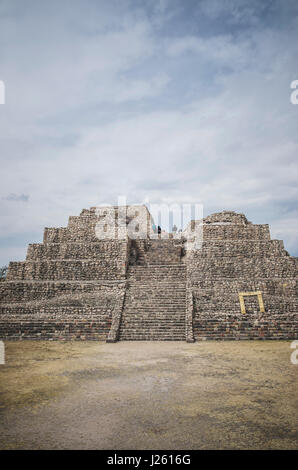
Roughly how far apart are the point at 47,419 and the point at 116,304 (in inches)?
308

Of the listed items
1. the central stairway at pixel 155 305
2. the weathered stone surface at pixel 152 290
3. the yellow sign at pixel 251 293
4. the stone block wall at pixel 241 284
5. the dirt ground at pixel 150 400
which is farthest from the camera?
the yellow sign at pixel 251 293

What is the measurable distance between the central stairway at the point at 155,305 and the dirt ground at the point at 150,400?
2134 millimetres

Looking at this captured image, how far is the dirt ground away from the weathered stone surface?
2328 millimetres

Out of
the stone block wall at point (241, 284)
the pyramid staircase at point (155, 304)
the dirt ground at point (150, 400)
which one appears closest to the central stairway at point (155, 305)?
the pyramid staircase at point (155, 304)

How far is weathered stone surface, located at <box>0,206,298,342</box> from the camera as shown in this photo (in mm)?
10055

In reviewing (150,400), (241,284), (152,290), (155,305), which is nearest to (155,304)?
(155,305)

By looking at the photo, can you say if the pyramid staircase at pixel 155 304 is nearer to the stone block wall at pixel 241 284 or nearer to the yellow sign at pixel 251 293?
the stone block wall at pixel 241 284

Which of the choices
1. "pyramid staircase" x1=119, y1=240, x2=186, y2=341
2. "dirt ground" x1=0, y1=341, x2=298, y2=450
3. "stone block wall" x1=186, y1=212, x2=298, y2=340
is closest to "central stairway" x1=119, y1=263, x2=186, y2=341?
"pyramid staircase" x1=119, y1=240, x2=186, y2=341

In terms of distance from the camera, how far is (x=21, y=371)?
242 inches

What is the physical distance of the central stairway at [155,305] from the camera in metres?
9.94

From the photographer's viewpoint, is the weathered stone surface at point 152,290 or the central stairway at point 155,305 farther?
the weathered stone surface at point 152,290

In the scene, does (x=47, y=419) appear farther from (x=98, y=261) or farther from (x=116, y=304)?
(x=98, y=261)

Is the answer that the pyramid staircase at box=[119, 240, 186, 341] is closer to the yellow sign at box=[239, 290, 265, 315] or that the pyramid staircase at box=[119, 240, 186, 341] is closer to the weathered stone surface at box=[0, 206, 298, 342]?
the weathered stone surface at box=[0, 206, 298, 342]
